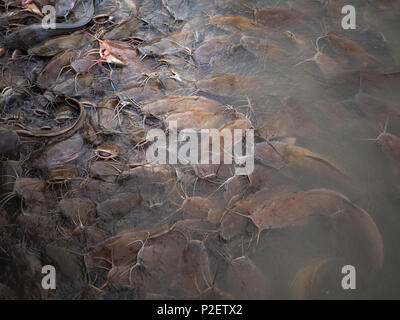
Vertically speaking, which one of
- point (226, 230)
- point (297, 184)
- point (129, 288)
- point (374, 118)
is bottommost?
point (129, 288)

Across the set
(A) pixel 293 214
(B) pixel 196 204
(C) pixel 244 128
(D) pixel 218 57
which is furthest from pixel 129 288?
(D) pixel 218 57

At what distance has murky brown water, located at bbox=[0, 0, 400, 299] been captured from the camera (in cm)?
165

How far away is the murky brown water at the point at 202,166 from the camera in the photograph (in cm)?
165

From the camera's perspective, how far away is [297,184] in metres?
1.81

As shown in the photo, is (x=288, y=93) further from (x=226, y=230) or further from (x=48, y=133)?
(x=48, y=133)

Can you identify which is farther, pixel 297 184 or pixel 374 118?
pixel 374 118

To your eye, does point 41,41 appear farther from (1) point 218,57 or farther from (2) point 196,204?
(2) point 196,204

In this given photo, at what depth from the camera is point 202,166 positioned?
1949mm

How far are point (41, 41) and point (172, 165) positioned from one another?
147 cm

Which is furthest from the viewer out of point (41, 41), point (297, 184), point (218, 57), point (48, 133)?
point (41, 41)

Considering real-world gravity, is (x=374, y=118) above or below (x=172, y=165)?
above

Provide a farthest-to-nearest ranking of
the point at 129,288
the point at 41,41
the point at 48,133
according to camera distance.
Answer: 1. the point at 41,41
2. the point at 48,133
3. the point at 129,288
